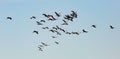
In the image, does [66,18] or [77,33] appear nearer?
[66,18]

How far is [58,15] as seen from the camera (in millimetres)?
73375

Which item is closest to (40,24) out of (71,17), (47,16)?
(47,16)

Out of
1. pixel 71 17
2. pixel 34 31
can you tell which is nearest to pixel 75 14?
pixel 71 17

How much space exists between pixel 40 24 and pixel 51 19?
10.5ft

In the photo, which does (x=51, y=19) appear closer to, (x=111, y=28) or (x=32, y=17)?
(x=32, y=17)

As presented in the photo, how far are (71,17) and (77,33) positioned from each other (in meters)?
6.79

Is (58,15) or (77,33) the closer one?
(58,15)

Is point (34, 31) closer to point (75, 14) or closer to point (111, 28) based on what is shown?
point (75, 14)

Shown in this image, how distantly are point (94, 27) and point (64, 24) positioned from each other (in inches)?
265

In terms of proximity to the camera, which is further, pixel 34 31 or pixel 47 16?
pixel 34 31

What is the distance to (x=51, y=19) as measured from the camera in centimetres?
7488

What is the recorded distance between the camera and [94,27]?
74.1 metres

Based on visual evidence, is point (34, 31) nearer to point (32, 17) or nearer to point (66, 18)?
point (32, 17)

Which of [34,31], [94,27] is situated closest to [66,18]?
[94,27]
